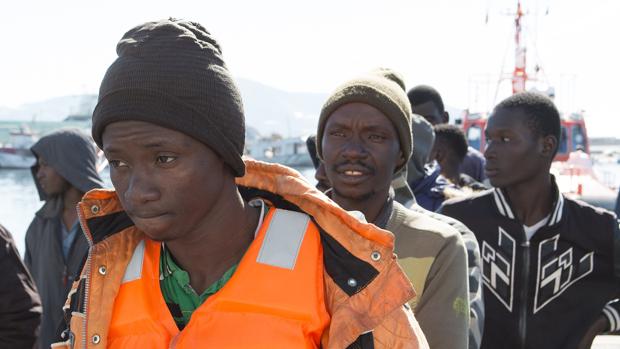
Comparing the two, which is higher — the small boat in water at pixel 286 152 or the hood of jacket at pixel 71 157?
the hood of jacket at pixel 71 157

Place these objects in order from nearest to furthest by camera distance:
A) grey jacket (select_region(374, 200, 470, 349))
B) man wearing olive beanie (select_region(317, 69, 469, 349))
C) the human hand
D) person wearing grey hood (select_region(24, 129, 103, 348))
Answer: grey jacket (select_region(374, 200, 470, 349))
man wearing olive beanie (select_region(317, 69, 469, 349))
the human hand
person wearing grey hood (select_region(24, 129, 103, 348))

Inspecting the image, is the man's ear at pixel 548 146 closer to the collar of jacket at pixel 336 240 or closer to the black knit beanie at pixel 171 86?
the collar of jacket at pixel 336 240

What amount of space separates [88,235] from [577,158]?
11.6 m

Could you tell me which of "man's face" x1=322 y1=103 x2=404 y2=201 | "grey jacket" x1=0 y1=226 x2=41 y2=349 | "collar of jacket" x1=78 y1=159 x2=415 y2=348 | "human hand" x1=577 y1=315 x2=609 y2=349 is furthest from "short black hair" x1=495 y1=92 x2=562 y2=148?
"grey jacket" x1=0 y1=226 x2=41 y2=349

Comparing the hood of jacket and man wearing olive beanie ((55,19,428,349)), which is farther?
the hood of jacket

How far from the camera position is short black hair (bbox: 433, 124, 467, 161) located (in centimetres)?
653

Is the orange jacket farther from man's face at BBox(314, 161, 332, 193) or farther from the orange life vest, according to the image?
man's face at BBox(314, 161, 332, 193)

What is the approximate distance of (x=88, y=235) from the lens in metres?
1.87

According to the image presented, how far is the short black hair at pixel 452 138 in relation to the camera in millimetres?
6527

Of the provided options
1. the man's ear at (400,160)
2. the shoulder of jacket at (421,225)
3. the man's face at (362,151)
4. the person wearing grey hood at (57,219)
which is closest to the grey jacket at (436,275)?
the shoulder of jacket at (421,225)

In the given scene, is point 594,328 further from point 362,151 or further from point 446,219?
point 362,151

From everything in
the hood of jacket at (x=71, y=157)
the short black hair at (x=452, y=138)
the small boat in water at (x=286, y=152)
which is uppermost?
the hood of jacket at (x=71, y=157)

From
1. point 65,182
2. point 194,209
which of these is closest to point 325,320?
point 194,209

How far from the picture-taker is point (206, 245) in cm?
178
